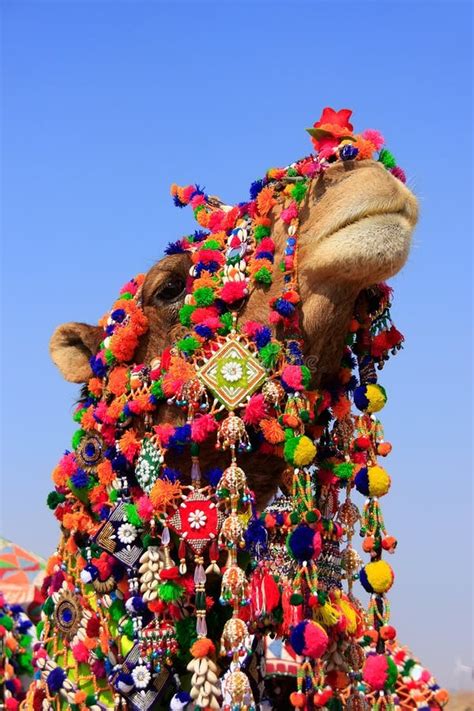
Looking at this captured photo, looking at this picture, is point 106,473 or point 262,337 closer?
point 262,337

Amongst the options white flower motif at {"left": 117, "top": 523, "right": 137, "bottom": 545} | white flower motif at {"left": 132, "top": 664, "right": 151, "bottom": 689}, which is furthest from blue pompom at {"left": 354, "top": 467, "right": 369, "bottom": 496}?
white flower motif at {"left": 132, "top": 664, "right": 151, "bottom": 689}

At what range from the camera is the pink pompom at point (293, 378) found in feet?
16.8

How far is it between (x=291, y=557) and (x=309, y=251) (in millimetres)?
1377

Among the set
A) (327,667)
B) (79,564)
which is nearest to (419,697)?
(327,667)

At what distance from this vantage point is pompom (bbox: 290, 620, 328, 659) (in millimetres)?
4836

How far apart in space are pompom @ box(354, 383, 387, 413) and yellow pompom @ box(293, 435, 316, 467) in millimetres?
448

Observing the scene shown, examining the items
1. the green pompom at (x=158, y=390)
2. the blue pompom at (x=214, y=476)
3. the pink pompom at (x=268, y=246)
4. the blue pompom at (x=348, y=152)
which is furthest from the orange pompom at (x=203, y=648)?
the blue pompom at (x=348, y=152)

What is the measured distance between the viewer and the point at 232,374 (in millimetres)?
5262

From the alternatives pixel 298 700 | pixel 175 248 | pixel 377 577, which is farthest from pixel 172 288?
pixel 298 700

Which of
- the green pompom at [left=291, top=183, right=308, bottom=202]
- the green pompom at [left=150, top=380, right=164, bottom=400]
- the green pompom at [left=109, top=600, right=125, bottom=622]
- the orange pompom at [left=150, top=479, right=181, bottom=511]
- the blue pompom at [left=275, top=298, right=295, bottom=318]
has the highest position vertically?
the green pompom at [left=291, top=183, right=308, bottom=202]

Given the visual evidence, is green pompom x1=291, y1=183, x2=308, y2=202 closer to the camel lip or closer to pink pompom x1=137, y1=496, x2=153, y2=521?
the camel lip

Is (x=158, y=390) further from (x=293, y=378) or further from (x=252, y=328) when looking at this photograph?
(x=293, y=378)

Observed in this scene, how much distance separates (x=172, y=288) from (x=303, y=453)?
1232mm

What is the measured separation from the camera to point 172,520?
17.3 ft
